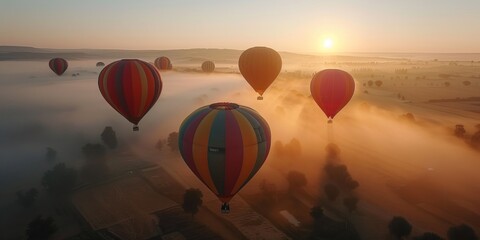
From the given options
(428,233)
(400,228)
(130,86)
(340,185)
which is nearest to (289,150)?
(340,185)

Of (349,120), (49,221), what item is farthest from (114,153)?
(349,120)

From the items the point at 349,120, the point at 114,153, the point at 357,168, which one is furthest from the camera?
the point at 349,120

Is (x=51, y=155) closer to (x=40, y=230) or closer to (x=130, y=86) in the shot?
(x=130, y=86)

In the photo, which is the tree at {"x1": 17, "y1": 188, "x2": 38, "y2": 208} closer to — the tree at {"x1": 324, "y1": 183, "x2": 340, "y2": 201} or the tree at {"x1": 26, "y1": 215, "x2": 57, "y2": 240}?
the tree at {"x1": 26, "y1": 215, "x2": 57, "y2": 240}

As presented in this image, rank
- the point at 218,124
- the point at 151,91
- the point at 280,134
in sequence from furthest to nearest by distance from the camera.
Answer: the point at 280,134 → the point at 151,91 → the point at 218,124

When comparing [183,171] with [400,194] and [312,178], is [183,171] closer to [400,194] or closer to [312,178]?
[312,178]

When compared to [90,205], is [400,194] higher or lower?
higher
